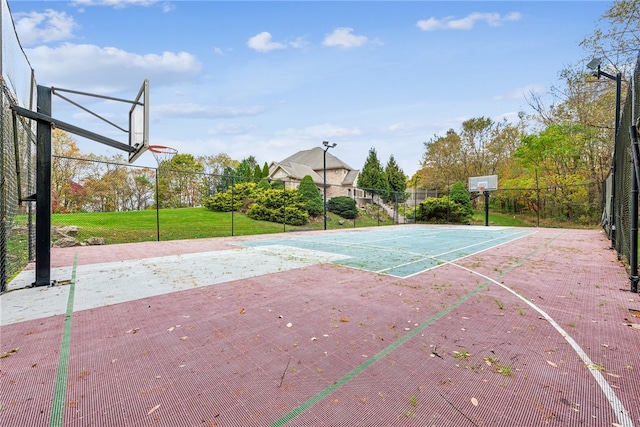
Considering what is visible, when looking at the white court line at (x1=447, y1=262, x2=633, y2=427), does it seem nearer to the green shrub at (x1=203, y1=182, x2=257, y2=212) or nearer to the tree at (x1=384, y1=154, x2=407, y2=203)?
the green shrub at (x1=203, y1=182, x2=257, y2=212)

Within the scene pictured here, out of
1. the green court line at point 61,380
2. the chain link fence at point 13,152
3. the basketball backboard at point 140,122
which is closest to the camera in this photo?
the green court line at point 61,380

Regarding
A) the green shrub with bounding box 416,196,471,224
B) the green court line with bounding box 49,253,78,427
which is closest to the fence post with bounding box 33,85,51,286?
the green court line with bounding box 49,253,78,427

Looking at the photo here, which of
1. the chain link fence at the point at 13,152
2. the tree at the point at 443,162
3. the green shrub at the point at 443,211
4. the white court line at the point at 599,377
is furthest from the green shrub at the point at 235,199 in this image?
the tree at the point at 443,162

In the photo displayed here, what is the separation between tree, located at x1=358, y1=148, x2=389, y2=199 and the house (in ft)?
5.78

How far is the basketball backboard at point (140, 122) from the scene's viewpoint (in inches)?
214

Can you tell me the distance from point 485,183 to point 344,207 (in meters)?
10.8

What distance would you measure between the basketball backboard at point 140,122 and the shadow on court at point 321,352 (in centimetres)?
252

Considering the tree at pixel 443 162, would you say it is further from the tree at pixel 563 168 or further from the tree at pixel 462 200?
the tree at pixel 563 168

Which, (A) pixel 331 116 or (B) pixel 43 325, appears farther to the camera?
(A) pixel 331 116

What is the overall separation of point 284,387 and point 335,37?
12.0m

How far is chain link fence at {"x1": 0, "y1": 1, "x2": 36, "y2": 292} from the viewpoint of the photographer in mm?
4086

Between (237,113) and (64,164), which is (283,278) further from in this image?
(237,113)

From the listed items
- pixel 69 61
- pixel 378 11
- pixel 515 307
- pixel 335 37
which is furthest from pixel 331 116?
pixel 515 307

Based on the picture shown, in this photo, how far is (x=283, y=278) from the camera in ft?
16.5
